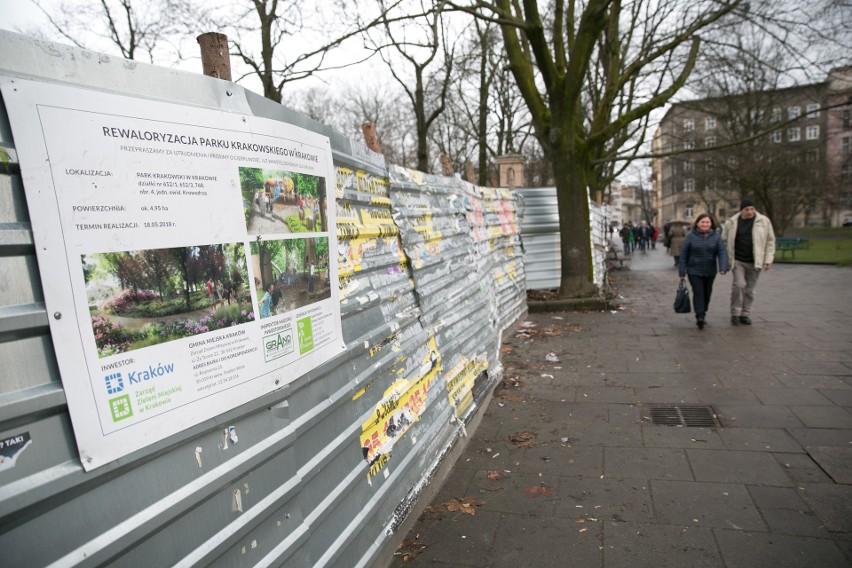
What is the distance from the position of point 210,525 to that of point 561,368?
5280 millimetres

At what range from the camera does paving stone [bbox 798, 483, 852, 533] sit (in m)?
2.97

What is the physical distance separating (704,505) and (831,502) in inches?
28.4

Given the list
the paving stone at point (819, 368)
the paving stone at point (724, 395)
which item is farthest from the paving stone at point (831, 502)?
the paving stone at point (819, 368)

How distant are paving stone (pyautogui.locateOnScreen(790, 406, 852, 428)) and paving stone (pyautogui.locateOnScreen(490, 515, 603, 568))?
8.34ft

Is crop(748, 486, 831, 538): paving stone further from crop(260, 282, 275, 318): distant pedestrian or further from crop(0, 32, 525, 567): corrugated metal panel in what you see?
crop(260, 282, 275, 318): distant pedestrian

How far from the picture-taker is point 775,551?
2.77 metres

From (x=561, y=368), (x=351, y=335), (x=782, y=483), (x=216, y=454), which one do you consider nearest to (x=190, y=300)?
(x=216, y=454)

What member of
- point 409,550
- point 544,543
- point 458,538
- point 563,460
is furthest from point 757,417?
point 409,550

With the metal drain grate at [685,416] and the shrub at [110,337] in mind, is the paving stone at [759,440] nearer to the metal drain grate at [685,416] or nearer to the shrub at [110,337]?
the metal drain grate at [685,416]

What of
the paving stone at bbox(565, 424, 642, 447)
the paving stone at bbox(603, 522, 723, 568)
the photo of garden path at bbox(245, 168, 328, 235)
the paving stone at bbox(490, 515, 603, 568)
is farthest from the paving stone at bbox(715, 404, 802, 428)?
the photo of garden path at bbox(245, 168, 328, 235)

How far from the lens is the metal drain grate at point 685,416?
4.54 metres

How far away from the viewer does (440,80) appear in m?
22.1

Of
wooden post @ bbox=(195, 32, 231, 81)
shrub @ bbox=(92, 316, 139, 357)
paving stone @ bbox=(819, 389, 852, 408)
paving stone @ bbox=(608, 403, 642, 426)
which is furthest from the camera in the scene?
paving stone @ bbox=(819, 389, 852, 408)

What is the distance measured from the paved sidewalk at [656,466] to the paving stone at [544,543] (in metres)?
0.01
